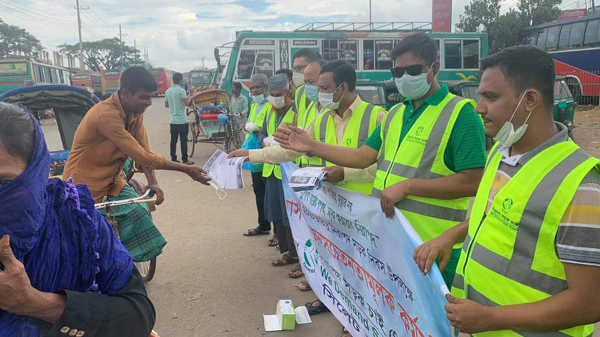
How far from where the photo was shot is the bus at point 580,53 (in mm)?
18438

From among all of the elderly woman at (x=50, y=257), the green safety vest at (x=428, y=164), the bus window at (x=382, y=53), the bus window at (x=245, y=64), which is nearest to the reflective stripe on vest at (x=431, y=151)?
the green safety vest at (x=428, y=164)

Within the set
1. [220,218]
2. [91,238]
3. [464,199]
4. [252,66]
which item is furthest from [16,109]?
[252,66]

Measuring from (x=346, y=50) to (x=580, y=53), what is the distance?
10452 millimetres

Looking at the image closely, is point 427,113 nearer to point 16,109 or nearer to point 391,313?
point 391,313

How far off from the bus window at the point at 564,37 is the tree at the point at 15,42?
169ft

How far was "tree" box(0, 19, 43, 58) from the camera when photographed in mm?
50344

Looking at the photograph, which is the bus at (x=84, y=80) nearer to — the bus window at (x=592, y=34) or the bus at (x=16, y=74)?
the bus at (x=16, y=74)

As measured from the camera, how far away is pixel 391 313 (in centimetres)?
223

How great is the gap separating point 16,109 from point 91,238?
390 millimetres

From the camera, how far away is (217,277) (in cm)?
453

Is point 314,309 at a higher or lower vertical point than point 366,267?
lower

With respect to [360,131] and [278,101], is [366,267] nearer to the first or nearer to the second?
[360,131]

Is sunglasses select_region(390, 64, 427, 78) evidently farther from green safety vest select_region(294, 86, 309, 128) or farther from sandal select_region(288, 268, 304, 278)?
sandal select_region(288, 268, 304, 278)

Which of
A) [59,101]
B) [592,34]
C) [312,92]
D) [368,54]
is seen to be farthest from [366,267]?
[592,34]
